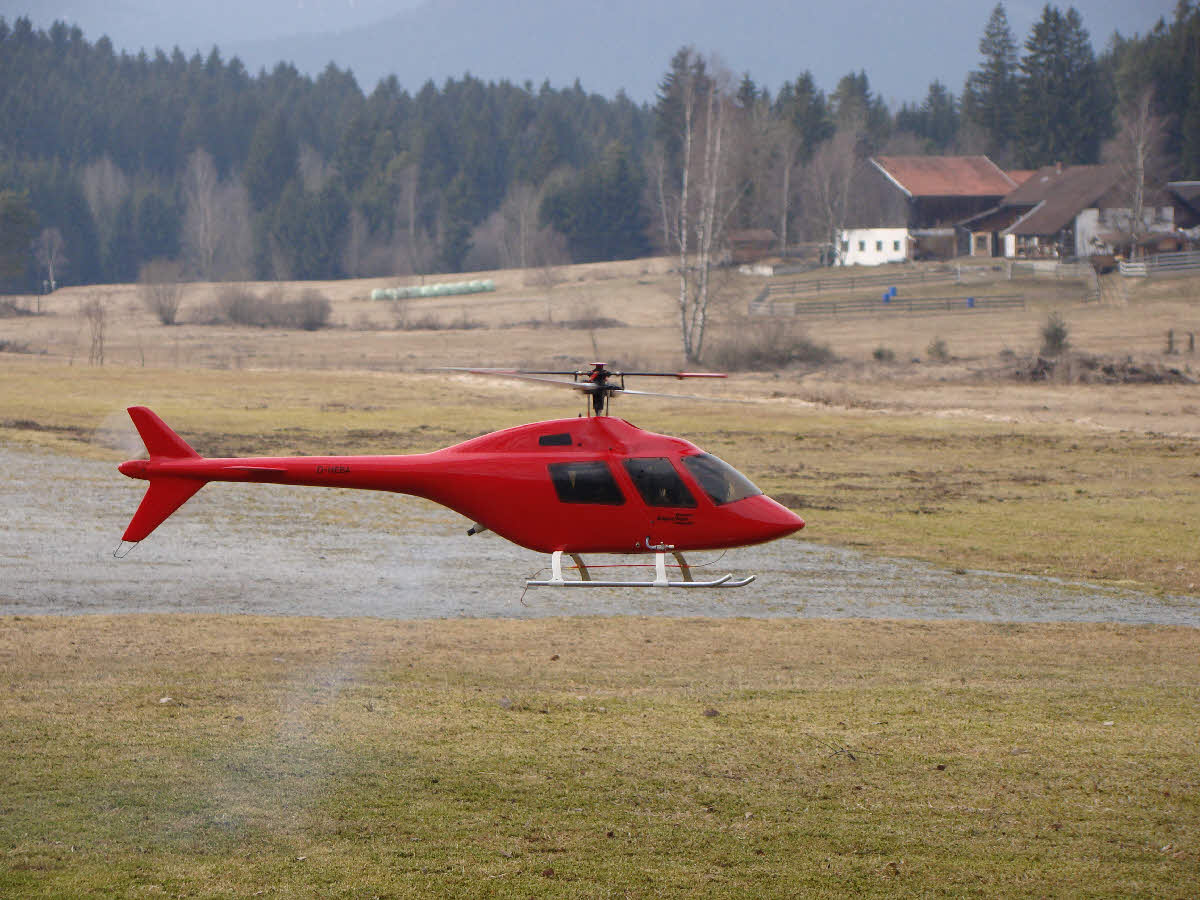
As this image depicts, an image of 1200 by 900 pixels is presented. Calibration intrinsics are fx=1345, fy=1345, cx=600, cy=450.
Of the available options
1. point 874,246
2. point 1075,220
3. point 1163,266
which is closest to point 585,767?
point 1163,266

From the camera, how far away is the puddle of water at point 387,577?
2245cm

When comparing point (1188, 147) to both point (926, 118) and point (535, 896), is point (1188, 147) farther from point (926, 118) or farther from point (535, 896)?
point (535, 896)

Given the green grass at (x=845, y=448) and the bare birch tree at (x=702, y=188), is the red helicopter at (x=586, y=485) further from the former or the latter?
the bare birch tree at (x=702, y=188)

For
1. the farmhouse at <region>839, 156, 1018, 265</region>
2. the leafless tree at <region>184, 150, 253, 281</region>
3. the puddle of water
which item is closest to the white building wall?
the farmhouse at <region>839, 156, 1018, 265</region>

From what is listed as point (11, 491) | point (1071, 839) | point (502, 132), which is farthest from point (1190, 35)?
point (1071, 839)

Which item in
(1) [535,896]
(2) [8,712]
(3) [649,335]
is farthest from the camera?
(3) [649,335]

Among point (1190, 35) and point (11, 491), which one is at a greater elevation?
point (1190, 35)

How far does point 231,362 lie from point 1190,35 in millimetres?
95475

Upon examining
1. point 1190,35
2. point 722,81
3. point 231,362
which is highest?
point 1190,35

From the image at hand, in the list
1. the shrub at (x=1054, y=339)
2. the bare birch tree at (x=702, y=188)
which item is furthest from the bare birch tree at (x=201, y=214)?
the shrub at (x=1054, y=339)

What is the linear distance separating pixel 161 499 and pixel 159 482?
198 mm

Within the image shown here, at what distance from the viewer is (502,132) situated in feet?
566

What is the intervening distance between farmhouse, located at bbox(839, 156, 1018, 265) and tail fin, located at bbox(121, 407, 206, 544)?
101 m

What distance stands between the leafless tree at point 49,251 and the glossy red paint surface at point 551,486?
454 ft
